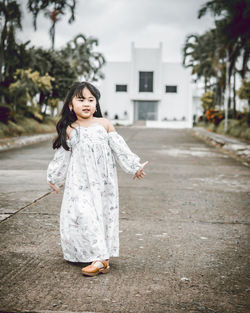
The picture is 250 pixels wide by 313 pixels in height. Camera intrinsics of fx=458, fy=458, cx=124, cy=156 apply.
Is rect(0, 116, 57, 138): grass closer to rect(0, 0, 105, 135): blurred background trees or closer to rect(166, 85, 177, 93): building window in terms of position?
rect(0, 0, 105, 135): blurred background trees

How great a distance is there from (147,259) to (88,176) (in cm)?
87

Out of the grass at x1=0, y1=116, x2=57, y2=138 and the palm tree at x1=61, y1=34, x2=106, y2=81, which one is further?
the palm tree at x1=61, y1=34, x2=106, y2=81

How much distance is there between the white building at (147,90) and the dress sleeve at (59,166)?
55.0 meters

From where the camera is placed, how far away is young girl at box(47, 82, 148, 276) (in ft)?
11.1

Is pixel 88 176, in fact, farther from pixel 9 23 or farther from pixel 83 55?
pixel 83 55

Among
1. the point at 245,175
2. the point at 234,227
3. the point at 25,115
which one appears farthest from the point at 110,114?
the point at 234,227

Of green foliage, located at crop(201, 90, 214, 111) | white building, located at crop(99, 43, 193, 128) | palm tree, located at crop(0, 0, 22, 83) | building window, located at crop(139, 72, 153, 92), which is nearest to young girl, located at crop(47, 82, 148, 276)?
palm tree, located at crop(0, 0, 22, 83)

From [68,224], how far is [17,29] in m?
20.0

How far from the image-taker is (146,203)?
6.16 metres

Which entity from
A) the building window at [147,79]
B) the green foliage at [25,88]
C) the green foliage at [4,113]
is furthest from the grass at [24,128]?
the building window at [147,79]

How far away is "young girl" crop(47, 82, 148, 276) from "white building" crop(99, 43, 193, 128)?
55.0m

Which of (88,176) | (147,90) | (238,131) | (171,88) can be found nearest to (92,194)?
(88,176)

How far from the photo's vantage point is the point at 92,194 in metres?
3.41

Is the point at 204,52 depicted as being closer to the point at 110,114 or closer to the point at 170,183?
the point at 110,114
